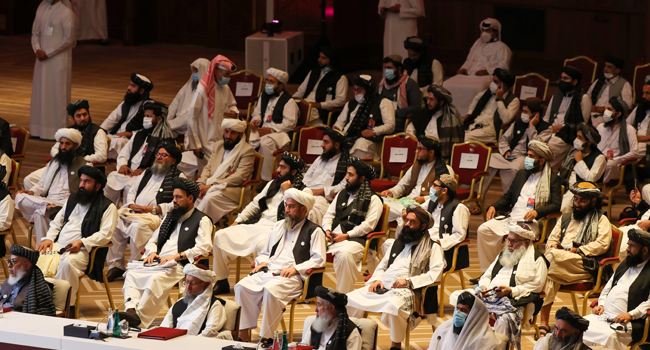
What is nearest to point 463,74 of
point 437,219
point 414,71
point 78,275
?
point 414,71

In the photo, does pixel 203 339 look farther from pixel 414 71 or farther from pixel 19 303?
pixel 414 71

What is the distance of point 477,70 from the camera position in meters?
11.5

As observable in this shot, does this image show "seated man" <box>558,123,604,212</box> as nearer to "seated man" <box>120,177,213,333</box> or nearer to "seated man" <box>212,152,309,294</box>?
"seated man" <box>212,152,309,294</box>

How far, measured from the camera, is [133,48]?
1602 centimetres

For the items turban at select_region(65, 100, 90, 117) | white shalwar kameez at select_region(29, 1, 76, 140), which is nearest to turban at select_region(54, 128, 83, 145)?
turban at select_region(65, 100, 90, 117)

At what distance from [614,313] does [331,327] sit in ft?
6.05

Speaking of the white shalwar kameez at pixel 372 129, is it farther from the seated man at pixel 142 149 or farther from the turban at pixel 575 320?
the turban at pixel 575 320

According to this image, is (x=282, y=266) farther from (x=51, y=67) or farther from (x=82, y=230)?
(x=51, y=67)

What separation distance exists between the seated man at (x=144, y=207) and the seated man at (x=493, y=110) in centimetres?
309

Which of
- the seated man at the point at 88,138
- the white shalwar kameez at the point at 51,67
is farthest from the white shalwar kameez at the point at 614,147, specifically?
the white shalwar kameez at the point at 51,67

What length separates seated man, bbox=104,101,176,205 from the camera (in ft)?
28.4

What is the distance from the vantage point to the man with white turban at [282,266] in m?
6.42

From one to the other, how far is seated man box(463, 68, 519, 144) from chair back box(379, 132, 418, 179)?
3.21ft

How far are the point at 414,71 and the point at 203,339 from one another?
21.1ft
